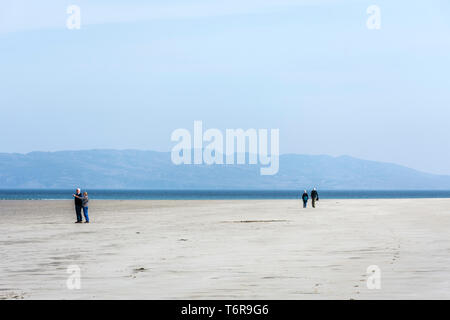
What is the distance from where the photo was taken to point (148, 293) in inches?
432

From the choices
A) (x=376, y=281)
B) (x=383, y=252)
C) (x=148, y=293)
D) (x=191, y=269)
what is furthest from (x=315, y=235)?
(x=148, y=293)

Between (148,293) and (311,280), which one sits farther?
(311,280)

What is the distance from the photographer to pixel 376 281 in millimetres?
11695

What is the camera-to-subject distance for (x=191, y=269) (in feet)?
45.7

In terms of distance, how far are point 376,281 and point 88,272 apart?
5785 mm
